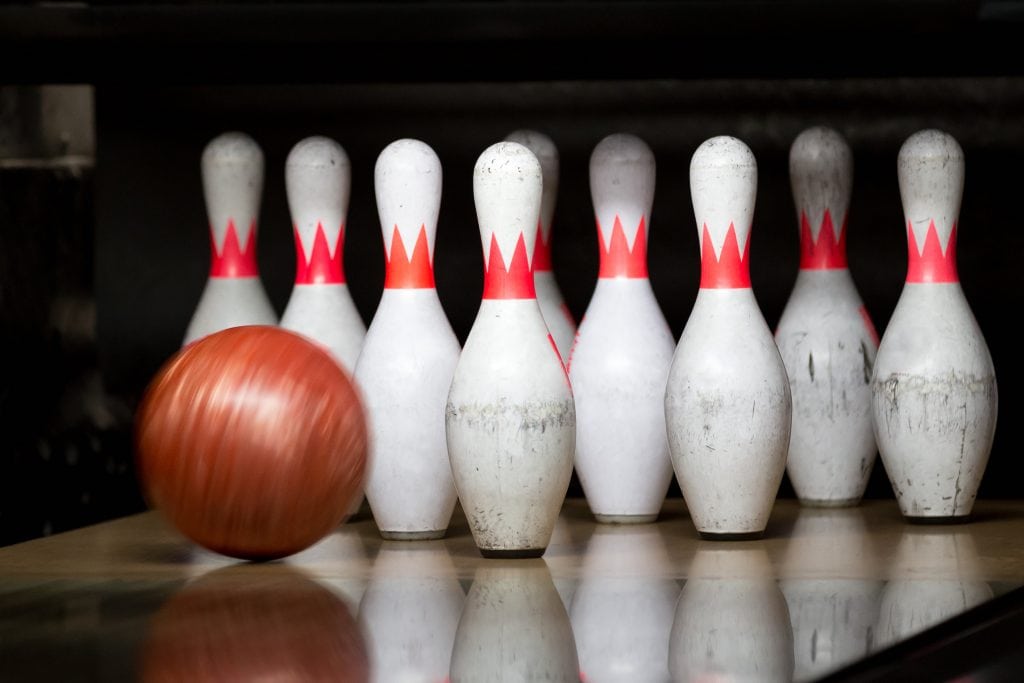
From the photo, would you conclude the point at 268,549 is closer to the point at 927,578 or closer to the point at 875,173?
the point at 927,578

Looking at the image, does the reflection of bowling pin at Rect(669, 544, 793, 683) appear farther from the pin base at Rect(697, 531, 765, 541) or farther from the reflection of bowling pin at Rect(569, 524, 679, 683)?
the pin base at Rect(697, 531, 765, 541)

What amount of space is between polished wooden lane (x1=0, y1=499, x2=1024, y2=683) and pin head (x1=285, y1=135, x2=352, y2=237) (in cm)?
45

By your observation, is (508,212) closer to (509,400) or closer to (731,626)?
(509,400)

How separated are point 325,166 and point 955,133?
1.00 m

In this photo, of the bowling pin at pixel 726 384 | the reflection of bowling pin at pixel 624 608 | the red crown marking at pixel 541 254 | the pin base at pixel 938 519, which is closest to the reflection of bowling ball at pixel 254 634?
the reflection of bowling pin at pixel 624 608

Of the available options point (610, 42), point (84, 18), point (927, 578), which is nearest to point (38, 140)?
point (84, 18)

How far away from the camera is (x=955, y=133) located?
2529mm

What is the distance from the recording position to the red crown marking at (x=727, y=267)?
2051 millimetres

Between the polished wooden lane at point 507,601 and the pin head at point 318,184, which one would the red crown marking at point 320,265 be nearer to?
the pin head at point 318,184

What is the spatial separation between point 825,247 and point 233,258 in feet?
2.88

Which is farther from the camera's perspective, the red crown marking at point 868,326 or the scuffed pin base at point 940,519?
the red crown marking at point 868,326

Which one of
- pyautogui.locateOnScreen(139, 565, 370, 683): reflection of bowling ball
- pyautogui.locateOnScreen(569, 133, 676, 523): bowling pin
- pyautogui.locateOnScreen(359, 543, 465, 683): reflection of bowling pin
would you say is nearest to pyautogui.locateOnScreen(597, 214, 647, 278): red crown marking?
pyautogui.locateOnScreen(569, 133, 676, 523): bowling pin

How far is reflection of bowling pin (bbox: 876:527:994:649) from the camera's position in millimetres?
1429

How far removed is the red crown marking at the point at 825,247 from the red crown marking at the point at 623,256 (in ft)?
0.86
